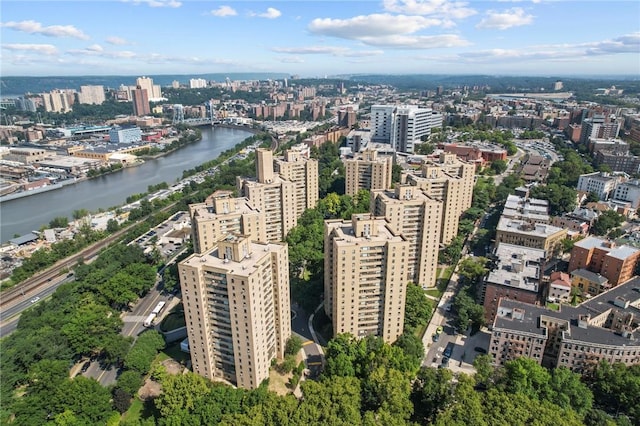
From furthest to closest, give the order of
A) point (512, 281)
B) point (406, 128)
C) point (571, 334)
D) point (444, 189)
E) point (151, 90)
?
point (151, 90) < point (406, 128) < point (444, 189) < point (512, 281) < point (571, 334)

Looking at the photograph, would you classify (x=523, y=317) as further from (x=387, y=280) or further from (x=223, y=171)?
(x=223, y=171)

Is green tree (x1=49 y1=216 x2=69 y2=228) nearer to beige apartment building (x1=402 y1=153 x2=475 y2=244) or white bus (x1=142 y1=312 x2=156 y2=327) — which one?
white bus (x1=142 y1=312 x2=156 y2=327)

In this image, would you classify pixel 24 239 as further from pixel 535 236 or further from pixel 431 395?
pixel 535 236

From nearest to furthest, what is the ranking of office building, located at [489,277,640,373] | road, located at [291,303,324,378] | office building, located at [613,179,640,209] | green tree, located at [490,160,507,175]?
1. office building, located at [489,277,640,373]
2. road, located at [291,303,324,378]
3. office building, located at [613,179,640,209]
4. green tree, located at [490,160,507,175]

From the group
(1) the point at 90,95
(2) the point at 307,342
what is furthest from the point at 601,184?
(1) the point at 90,95

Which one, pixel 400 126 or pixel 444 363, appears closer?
pixel 444 363

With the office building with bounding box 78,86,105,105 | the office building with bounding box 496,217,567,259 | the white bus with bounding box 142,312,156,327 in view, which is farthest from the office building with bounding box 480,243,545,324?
the office building with bounding box 78,86,105,105

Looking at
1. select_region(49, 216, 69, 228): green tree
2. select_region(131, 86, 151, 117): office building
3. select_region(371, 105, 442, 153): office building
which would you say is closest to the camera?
select_region(49, 216, 69, 228): green tree
